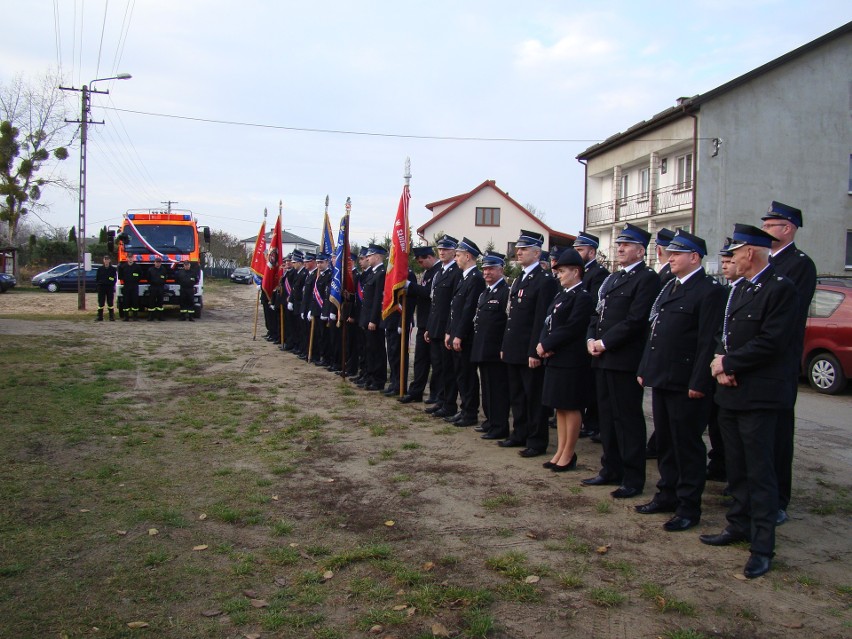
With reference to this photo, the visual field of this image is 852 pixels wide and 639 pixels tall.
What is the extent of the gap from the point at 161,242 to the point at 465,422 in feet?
54.6

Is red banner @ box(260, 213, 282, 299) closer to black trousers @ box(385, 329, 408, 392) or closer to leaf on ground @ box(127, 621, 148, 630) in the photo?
black trousers @ box(385, 329, 408, 392)

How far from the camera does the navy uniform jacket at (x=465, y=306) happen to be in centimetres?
813

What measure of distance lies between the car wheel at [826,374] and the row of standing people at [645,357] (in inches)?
196

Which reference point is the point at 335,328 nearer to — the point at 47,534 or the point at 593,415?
the point at 593,415

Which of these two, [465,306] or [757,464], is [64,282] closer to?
[465,306]

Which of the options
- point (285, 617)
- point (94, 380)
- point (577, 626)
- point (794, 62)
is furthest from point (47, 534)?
point (794, 62)

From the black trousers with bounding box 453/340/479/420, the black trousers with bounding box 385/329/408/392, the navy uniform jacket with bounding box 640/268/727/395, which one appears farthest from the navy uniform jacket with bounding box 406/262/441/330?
the navy uniform jacket with bounding box 640/268/727/395

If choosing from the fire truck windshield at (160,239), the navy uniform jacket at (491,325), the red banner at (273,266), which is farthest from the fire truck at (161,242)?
the navy uniform jacket at (491,325)

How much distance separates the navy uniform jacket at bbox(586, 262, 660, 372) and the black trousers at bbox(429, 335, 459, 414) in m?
3.12

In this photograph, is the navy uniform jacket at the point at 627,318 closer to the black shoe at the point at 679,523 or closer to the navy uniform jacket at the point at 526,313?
the navy uniform jacket at the point at 526,313

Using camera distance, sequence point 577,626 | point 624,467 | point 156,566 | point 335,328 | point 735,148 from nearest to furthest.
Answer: point 577,626 → point 156,566 → point 624,467 → point 335,328 → point 735,148

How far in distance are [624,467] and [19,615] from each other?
4.17m

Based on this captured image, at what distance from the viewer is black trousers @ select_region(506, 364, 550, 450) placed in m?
6.95

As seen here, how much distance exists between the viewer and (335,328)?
12.6m
